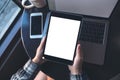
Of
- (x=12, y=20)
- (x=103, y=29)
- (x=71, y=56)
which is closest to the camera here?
(x=71, y=56)

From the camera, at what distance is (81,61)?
101 centimetres

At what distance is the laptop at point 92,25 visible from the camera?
1.01 metres

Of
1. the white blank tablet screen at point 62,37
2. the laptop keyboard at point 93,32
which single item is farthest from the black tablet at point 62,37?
the laptop keyboard at point 93,32

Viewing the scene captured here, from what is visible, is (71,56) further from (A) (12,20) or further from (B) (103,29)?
(A) (12,20)

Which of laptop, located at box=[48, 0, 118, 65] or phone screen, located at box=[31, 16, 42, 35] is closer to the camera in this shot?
laptop, located at box=[48, 0, 118, 65]

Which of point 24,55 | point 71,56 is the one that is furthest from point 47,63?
point 24,55

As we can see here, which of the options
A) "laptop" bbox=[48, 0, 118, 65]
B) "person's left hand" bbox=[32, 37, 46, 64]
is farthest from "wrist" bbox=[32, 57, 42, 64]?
"laptop" bbox=[48, 0, 118, 65]

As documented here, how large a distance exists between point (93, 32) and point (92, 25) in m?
0.04

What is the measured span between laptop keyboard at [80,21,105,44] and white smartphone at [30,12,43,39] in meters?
0.23

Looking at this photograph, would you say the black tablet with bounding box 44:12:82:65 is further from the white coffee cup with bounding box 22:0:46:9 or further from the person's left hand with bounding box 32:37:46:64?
the white coffee cup with bounding box 22:0:46:9

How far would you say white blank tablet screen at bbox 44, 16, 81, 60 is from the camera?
0.97 m

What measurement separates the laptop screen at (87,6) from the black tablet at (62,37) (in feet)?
0.22

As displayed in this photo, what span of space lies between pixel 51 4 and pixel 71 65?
0.32 m

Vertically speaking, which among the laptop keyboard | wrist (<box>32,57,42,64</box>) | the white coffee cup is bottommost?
wrist (<box>32,57,42,64</box>)
